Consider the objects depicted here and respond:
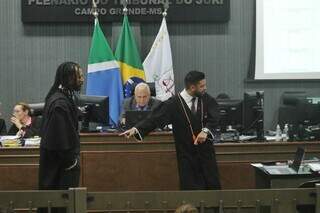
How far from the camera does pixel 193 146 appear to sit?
5.38 metres

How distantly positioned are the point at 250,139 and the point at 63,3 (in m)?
4.37

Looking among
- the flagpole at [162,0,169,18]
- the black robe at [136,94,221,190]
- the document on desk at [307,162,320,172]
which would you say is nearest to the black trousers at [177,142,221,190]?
the black robe at [136,94,221,190]

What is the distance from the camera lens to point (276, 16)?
9.27 metres

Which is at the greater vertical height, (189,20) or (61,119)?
(189,20)

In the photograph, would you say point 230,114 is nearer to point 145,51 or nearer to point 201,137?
point 201,137

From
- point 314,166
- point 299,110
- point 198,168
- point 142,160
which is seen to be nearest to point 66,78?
point 198,168

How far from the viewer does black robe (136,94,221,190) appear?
5.39m

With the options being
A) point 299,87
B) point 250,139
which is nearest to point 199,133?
→ point 250,139

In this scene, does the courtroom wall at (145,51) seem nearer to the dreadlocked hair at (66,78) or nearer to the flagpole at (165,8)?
the flagpole at (165,8)

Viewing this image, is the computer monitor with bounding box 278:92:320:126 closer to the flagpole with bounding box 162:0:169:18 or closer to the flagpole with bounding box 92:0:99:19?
the flagpole with bounding box 162:0:169:18

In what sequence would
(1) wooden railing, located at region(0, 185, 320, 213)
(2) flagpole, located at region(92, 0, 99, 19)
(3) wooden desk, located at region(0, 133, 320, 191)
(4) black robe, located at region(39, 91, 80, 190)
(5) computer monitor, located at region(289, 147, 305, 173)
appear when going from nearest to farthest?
(1) wooden railing, located at region(0, 185, 320, 213) < (4) black robe, located at region(39, 91, 80, 190) < (5) computer monitor, located at region(289, 147, 305, 173) < (3) wooden desk, located at region(0, 133, 320, 191) < (2) flagpole, located at region(92, 0, 99, 19)

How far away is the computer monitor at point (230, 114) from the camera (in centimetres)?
656

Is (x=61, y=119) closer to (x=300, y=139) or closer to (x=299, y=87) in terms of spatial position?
(x=300, y=139)

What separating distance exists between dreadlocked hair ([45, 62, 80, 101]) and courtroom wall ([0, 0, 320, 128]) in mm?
4883
